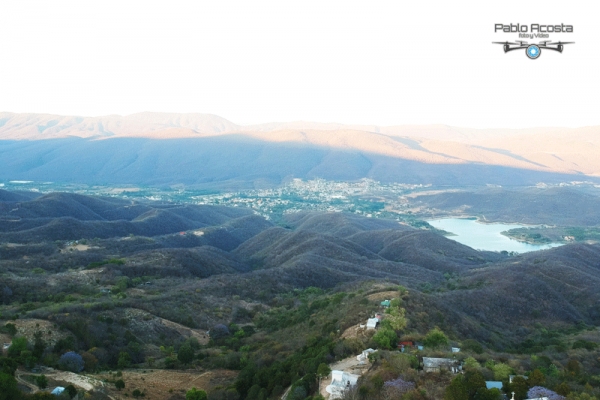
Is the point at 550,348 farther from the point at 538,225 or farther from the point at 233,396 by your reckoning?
the point at 538,225

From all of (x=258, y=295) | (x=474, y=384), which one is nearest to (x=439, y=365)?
(x=474, y=384)

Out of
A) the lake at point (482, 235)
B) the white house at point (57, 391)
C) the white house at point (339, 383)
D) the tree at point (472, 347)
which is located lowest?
the lake at point (482, 235)

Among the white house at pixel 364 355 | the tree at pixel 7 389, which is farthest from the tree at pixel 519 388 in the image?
the tree at pixel 7 389

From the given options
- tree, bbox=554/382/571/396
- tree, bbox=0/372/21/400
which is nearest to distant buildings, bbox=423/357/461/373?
tree, bbox=554/382/571/396

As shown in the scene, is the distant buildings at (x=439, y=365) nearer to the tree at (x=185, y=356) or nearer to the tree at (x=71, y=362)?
the tree at (x=185, y=356)

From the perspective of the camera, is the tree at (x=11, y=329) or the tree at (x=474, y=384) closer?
the tree at (x=474, y=384)

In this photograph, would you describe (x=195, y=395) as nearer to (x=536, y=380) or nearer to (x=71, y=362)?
(x=71, y=362)
